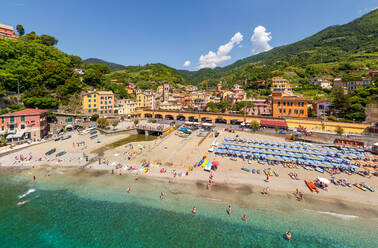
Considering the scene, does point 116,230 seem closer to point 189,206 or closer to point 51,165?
point 189,206

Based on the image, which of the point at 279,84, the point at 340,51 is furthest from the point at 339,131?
the point at 340,51

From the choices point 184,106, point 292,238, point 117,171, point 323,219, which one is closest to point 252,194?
point 292,238

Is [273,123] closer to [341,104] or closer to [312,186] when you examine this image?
[341,104]

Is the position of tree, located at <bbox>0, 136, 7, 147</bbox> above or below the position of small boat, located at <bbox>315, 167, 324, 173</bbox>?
above

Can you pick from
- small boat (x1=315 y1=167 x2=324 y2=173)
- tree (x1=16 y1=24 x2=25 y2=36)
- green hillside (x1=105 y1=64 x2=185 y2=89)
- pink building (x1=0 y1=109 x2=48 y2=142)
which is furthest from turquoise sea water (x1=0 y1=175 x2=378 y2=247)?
tree (x1=16 y1=24 x2=25 y2=36)

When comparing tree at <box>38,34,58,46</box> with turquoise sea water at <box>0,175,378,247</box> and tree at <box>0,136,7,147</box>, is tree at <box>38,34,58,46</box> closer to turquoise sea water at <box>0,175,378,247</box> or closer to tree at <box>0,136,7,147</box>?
tree at <box>0,136,7,147</box>
